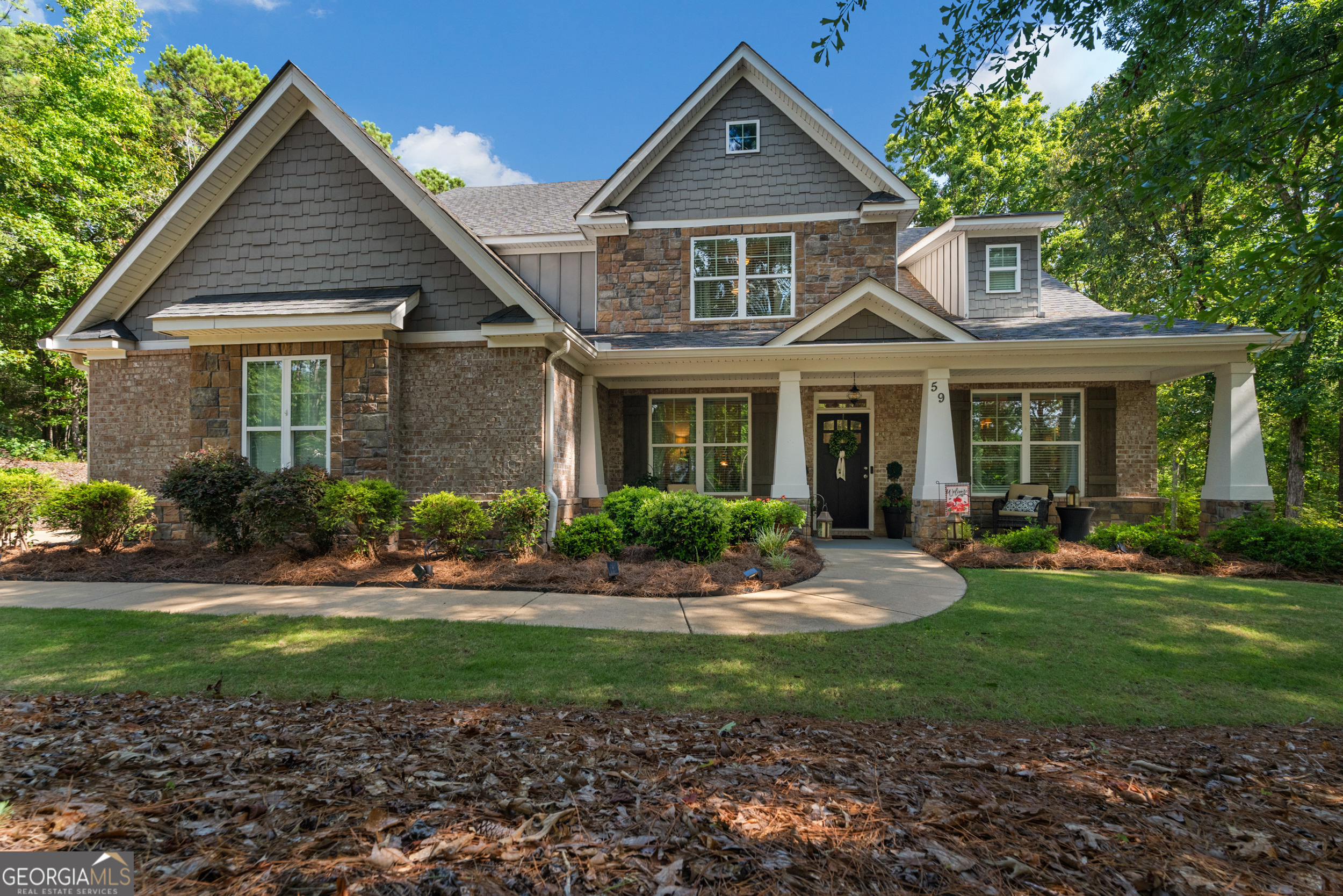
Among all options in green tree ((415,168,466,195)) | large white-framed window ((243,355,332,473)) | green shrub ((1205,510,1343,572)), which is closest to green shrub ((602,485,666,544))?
large white-framed window ((243,355,332,473))

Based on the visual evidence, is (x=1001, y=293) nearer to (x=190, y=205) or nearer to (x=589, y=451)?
(x=589, y=451)

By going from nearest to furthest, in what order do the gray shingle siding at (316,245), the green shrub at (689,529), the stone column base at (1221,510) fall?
the green shrub at (689,529) < the gray shingle siding at (316,245) < the stone column base at (1221,510)

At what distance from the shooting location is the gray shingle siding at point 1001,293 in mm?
11734

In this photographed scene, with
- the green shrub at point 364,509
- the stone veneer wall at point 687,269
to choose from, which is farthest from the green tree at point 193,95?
the green shrub at point 364,509

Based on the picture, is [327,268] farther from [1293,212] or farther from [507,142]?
[507,142]

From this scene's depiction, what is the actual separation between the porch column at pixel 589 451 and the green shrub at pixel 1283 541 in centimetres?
957

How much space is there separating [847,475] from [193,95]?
30.1 m

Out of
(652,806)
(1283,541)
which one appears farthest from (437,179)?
(652,806)

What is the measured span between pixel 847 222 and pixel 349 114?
339 inches

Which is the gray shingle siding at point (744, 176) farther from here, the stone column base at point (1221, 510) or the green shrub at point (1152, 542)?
the stone column base at point (1221, 510)

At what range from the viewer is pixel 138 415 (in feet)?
31.5

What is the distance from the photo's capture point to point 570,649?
4.52 meters

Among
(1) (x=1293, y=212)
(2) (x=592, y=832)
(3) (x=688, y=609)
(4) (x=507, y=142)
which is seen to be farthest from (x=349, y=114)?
(4) (x=507, y=142)

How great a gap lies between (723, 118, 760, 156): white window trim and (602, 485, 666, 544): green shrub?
23.3 ft
